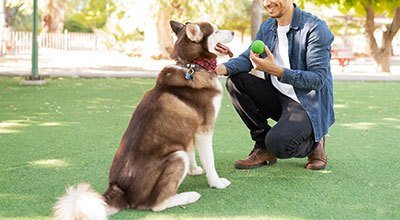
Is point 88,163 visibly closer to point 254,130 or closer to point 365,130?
point 254,130

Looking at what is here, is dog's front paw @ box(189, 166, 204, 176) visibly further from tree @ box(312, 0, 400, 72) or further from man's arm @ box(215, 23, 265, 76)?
tree @ box(312, 0, 400, 72)

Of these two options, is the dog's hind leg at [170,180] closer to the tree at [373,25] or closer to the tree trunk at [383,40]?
the tree at [373,25]

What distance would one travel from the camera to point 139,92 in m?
10.5

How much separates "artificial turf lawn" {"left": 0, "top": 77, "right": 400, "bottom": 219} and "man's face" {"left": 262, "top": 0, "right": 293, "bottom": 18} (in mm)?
1375

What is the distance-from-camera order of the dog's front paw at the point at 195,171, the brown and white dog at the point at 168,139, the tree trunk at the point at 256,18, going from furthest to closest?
the tree trunk at the point at 256,18 < the dog's front paw at the point at 195,171 < the brown and white dog at the point at 168,139

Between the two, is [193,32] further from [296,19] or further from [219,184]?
[219,184]

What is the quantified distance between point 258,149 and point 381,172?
3.58 ft

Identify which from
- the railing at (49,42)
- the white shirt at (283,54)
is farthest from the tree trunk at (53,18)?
the white shirt at (283,54)

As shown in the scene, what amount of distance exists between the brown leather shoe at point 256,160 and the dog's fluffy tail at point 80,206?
1812 millimetres

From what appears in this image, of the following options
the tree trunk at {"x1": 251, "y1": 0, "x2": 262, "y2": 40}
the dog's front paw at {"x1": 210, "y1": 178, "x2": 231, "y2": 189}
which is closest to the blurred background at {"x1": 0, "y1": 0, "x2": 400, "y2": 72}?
the tree trunk at {"x1": 251, "y1": 0, "x2": 262, "y2": 40}

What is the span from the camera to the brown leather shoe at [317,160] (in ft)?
14.4

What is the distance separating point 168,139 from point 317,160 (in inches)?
67.0

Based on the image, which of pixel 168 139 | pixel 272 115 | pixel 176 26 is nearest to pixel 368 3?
pixel 272 115

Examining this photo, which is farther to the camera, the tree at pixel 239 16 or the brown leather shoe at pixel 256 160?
the tree at pixel 239 16
